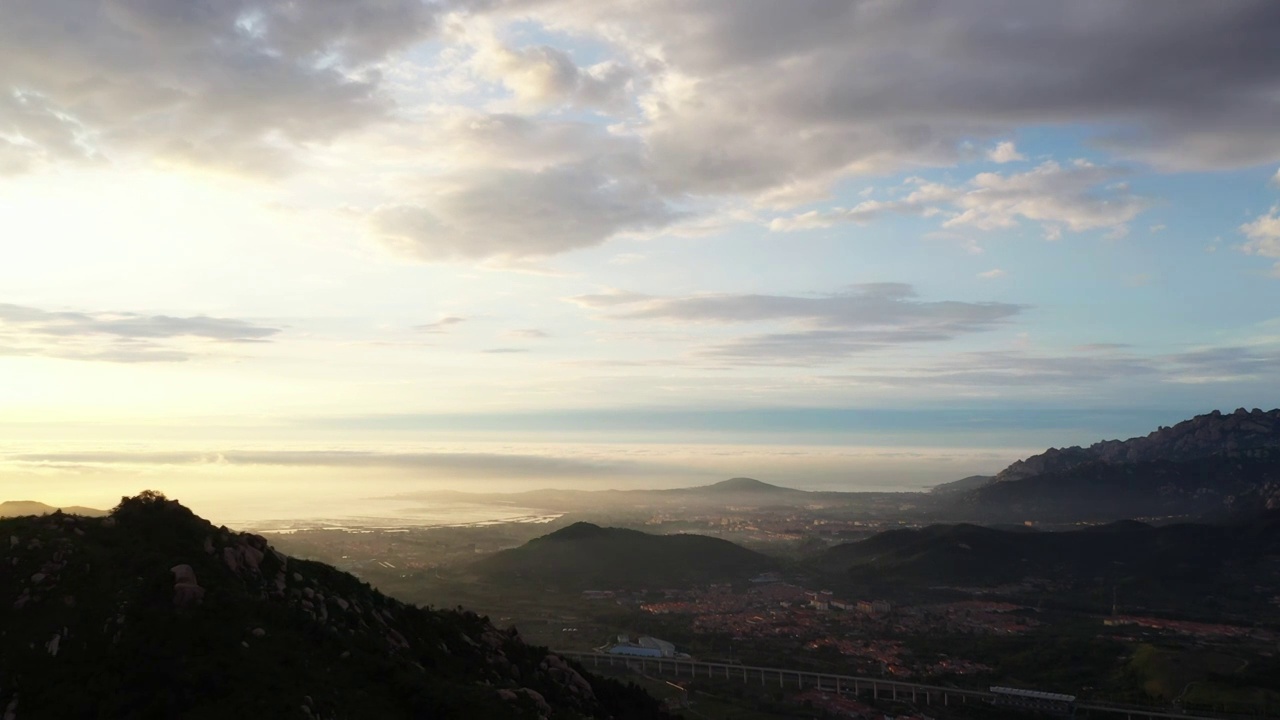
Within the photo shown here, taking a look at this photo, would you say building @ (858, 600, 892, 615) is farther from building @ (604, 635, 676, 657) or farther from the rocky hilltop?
the rocky hilltop

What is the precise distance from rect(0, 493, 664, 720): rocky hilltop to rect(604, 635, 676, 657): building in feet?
256

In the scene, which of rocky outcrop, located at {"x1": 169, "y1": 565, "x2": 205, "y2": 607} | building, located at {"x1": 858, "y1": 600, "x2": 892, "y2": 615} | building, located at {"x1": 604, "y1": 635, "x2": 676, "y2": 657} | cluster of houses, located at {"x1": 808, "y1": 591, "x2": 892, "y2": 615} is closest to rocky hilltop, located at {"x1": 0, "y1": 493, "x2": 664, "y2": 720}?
rocky outcrop, located at {"x1": 169, "y1": 565, "x2": 205, "y2": 607}

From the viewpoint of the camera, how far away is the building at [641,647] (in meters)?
124

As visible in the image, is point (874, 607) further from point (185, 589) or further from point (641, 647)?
point (185, 589)

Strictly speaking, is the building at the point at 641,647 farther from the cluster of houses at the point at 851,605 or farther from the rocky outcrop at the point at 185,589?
the rocky outcrop at the point at 185,589

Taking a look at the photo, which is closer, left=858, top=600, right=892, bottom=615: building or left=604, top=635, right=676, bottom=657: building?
left=604, top=635, right=676, bottom=657: building

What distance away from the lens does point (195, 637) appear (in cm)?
3519

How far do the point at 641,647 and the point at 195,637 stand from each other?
331 feet

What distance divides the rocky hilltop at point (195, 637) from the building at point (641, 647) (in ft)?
256

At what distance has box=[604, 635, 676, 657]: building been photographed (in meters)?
124

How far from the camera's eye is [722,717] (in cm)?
9344

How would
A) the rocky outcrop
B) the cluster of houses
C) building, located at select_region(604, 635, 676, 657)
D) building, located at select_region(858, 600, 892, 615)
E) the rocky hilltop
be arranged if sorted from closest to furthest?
the rocky hilltop
the rocky outcrop
building, located at select_region(604, 635, 676, 657)
building, located at select_region(858, 600, 892, 615)
the cluster of houses

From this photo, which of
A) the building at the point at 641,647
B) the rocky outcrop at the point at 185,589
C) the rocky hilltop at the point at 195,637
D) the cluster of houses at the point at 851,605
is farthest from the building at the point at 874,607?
the rocky outcrop at the point at 185,589

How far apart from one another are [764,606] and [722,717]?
8840 centimetres
